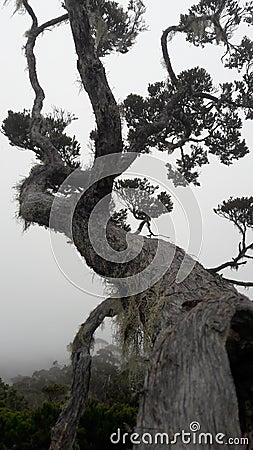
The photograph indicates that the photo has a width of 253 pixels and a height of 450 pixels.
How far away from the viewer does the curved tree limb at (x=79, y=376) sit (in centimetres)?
345

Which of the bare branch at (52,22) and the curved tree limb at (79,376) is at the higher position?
the bare branch at (52,22)

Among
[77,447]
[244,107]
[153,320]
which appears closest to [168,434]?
[153,320]

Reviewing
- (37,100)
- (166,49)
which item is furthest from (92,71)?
(166,49)

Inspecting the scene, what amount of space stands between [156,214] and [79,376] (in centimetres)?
275

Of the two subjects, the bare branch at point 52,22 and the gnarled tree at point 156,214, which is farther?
the bare branch at point 52,22

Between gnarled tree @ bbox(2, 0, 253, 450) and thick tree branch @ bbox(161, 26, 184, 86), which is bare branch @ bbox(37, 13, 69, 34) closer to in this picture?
gnarled tree @ bbox(2, 0, 253, 450)

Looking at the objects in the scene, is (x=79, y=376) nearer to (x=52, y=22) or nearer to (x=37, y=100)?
(x=37, y=100)

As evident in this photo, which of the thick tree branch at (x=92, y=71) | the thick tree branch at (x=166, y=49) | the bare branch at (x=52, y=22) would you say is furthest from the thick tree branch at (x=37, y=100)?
the thick tree branch at (x=166, y=49)

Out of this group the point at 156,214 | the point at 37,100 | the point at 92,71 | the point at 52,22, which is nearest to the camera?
the point at 92,71

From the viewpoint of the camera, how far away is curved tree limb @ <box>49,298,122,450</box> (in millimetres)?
3454

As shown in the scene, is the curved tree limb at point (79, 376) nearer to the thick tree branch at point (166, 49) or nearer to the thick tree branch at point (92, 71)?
the thick tree branch at point (92, 71)

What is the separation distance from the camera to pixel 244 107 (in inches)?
219

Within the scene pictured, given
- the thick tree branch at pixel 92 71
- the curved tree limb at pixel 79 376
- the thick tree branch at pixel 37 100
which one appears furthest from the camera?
the thick tree branch at pixel 37 100

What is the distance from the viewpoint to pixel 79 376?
385cm
